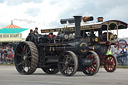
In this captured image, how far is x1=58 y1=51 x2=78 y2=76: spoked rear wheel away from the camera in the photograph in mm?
13785

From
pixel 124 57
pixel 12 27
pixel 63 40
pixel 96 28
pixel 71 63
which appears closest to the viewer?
pixel 71 63

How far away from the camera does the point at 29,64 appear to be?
15.3 metres

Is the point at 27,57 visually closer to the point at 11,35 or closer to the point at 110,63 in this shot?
the point at 110,63

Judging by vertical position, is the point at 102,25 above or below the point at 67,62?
above

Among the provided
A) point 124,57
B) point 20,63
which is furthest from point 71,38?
point 124,57

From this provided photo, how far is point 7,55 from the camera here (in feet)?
94.2

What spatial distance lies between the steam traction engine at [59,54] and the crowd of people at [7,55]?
41.2ft

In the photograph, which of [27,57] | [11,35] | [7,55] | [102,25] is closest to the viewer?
[27,57]

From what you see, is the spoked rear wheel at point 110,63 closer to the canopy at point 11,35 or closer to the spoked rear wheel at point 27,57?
the spoked rear wheel at point 27,57

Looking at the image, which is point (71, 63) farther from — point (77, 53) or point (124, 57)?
point (124, 57)

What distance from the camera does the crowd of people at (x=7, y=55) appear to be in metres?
28.5

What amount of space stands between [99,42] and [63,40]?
4107 mm

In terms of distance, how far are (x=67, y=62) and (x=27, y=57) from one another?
2104 millimetres

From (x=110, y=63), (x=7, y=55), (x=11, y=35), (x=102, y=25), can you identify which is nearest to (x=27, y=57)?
(x=110, y=63)
